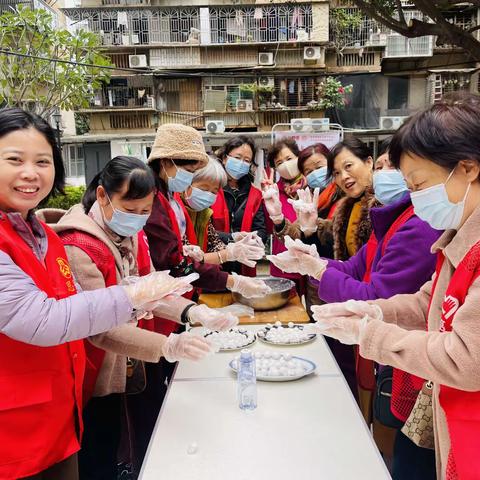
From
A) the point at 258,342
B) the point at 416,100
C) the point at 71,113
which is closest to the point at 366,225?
the point at 258,342


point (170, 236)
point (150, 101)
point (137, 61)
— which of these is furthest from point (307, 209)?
point (137, 61)

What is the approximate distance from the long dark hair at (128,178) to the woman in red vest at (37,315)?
438 millimetres

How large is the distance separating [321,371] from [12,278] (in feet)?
4.44

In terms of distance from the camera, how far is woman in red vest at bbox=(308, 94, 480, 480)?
3.59 ft

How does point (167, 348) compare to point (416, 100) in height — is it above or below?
below

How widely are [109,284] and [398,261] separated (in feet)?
4.00

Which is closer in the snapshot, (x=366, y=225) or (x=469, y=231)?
(x=469, y=231)

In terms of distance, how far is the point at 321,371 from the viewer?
6.57 ft

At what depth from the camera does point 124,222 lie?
199 cm

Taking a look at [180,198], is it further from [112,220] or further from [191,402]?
[191,402]

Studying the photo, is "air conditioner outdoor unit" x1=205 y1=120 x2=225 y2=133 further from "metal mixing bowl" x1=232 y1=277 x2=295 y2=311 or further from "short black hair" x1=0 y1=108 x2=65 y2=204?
"short black hair" x1=0 y1=108 x2=65 y2=204

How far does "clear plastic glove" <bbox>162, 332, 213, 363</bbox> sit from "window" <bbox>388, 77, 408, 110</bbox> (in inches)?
688

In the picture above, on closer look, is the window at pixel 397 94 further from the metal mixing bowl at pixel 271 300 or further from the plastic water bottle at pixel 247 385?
the plastic water bottle at pixel 247 385

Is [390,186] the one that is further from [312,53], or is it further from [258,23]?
[258,23]
